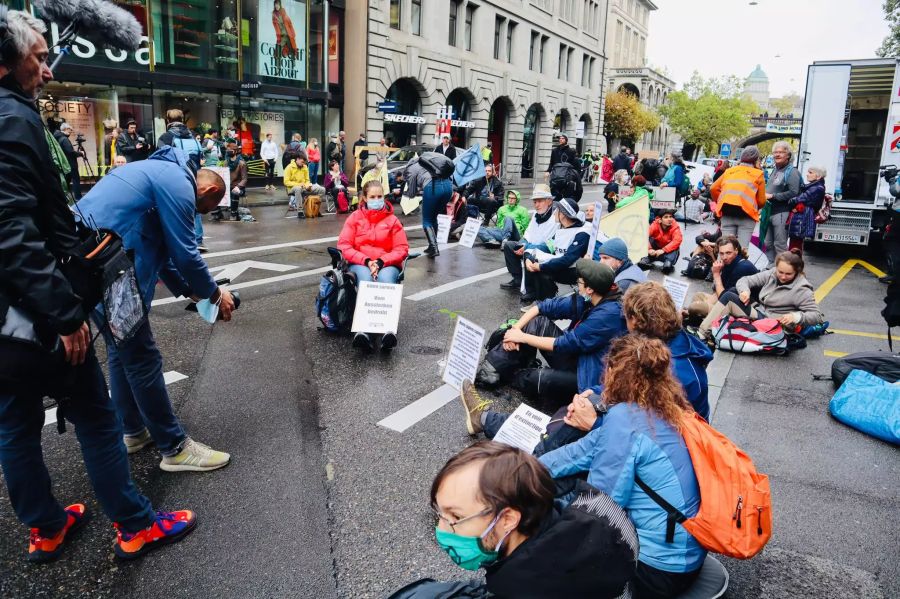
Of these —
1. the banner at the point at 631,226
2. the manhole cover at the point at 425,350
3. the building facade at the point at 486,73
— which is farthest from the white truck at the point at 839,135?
the building facade at the point at 486,73

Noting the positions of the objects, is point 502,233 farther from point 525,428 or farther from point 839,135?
point 525,428

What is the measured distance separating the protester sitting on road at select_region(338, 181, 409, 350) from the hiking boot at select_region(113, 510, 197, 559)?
3594 millimetres

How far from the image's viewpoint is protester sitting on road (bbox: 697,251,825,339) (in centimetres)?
694

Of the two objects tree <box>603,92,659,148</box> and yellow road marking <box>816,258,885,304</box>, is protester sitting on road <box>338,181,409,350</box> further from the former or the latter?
tree <box>603,92,659,148</box>

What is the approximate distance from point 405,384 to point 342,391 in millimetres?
535

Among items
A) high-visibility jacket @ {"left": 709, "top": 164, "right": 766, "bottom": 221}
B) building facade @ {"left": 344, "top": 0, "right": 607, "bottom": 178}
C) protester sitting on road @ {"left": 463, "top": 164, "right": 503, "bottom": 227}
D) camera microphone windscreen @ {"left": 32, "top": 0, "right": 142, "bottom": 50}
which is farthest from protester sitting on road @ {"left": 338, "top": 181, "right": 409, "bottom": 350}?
building facade @ {"left": 344, "top": 0, "right": 607, "bottom": 178}

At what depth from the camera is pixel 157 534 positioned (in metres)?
3.09

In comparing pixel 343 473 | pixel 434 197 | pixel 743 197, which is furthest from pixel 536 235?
pixel 343 473

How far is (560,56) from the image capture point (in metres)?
44.0

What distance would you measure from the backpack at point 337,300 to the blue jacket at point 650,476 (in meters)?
4.19

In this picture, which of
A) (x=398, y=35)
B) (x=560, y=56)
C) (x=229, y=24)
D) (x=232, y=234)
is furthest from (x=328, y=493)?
(x=560, y=56)

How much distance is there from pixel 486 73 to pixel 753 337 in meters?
30.6

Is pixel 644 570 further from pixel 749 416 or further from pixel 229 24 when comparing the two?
pixel 229 24

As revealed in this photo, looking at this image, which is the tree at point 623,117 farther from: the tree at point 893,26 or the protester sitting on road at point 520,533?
the protester sitting on road at point 520,533
